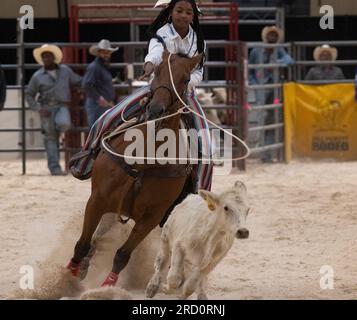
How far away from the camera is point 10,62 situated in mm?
16531

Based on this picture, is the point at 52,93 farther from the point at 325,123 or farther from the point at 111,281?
the point at 111,281

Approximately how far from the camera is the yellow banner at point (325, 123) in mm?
14477

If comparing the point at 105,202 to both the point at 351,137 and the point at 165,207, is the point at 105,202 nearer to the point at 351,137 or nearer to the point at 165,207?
the point at 165,207

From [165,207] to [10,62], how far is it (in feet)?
37.3

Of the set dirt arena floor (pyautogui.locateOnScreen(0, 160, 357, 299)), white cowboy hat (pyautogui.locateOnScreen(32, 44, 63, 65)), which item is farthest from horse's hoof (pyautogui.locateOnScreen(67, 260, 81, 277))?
white cowboy hat (pyautogui.locateOnScreen(32, 44, 63, 65))

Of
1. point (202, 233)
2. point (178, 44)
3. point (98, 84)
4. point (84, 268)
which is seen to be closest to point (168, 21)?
point (178, 44)

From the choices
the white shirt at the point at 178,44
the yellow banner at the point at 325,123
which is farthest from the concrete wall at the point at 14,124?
the white shirt at the point at 178,44

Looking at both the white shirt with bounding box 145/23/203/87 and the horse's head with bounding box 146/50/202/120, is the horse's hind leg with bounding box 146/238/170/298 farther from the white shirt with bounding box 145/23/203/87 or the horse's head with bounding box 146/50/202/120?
the white shirt with bounding box 145/23/203/87

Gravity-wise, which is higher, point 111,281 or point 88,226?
point 88,226

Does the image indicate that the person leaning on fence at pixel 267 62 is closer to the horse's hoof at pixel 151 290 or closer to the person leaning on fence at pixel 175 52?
the person leaning on fence at pixel 175 52

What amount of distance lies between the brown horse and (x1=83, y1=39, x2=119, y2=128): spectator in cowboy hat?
6.41 meters

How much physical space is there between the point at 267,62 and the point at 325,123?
56.0 inches

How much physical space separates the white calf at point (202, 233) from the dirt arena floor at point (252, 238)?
520 mm

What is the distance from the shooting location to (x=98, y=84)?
1216 cm
